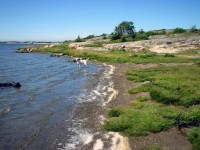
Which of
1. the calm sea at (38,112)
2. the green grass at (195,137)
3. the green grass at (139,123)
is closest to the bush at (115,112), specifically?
the green grass at (139,123)

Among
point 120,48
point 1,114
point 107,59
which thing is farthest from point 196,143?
point 120,48

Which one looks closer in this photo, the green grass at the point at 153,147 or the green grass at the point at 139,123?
the green grass at the point at 153,147

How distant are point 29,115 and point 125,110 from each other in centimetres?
839

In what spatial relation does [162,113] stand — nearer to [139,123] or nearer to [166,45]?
[139,123]

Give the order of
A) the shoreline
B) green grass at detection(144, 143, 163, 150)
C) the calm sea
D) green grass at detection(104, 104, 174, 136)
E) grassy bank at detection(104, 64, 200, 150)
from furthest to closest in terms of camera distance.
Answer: grassy bank at detection(104, 64, 200, 150) < green grass at detection(104, 104, 174, 136) < the calm sea < the shoreline < green grass at detection(144, 143, 163, 150)

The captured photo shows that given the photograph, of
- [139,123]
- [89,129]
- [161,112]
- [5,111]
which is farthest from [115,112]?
[5,111]

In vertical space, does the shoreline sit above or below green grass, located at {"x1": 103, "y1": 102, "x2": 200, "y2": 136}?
below

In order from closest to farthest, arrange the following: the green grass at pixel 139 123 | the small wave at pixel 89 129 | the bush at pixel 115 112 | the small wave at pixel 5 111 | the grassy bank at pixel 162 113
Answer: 1. the small wave at pixel 89 129
2. the green grass at pixel 139 123
3. the grassy bank at pixel 162 113
4. the bush at pixel 115 112
5. the small wave at pixel 5 111

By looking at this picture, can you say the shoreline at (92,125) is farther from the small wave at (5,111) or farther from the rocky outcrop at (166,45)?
the rocky outcrop at (166,45)

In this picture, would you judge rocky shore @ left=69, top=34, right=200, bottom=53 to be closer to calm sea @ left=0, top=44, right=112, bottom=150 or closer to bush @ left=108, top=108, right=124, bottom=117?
calm sea @ left=0, top=44, right=112, bottom=150

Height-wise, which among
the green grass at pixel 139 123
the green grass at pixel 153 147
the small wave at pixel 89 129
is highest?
the green grass at pixel 139 123

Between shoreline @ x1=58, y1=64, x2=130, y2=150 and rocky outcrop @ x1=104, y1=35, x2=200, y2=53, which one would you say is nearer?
shoreline @ x1=58, y1=64, x2=130, y2=150

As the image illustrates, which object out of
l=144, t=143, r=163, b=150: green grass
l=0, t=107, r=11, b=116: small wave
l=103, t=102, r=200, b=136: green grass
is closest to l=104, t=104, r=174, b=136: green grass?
l=103, t=102, r=200, b=136: green grass

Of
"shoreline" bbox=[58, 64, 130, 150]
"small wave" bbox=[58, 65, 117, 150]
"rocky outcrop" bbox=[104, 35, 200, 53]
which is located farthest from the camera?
"rocky outcrop" bbox=[104, 35, 200, 53]
